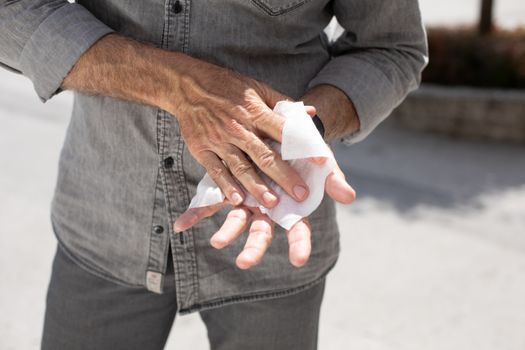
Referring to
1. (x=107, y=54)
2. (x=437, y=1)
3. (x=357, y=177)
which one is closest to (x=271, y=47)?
(x=107, y=54)

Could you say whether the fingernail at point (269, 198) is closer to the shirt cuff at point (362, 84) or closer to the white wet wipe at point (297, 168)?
the white wet wipe at point (297, 168)

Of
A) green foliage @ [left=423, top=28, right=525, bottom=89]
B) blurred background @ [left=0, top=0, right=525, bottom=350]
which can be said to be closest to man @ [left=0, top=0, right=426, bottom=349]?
blurred background @ [left=0, top=0, right=525, bottom=350]

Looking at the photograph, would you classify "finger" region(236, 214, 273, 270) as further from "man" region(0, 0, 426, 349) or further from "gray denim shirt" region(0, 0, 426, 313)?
"gray denim shirt" region(0, 0, 426, 313)

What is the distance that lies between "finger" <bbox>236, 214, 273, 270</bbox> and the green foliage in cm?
504

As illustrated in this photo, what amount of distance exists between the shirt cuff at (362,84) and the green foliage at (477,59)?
4550 mm

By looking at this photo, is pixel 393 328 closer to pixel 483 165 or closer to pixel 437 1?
pixel 483 165

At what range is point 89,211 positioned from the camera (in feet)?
4.89

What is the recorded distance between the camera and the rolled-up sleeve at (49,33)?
1.27 meters

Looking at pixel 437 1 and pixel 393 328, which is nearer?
pixel 393 328

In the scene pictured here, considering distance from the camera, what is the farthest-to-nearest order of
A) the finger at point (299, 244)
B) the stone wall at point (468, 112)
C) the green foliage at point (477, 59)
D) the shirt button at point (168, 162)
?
1. the green foliage at point (477, 59)
2. the stone wall at point (468, 112)
3. the shirt button at point (168, 162)
4. the finger at point (299, 244)

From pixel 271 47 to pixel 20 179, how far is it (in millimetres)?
3779

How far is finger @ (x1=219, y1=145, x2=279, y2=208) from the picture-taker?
3.78 feet

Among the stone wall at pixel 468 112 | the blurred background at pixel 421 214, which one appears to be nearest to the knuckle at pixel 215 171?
the blurred background at pixel 421 214

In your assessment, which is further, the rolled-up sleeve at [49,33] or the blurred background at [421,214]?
the blurred background at [421,214]
